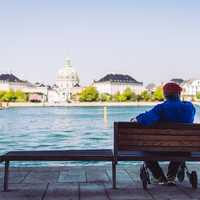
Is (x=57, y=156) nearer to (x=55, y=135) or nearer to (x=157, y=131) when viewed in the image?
(x=157, y=131)

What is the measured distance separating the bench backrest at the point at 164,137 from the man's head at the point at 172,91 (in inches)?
26.2

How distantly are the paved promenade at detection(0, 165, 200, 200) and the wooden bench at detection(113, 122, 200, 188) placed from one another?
47 centimetres

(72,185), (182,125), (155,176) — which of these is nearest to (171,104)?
(182,125)

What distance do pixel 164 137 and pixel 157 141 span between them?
0.36 ft

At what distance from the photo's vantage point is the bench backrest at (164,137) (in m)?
8.04

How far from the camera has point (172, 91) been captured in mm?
8586

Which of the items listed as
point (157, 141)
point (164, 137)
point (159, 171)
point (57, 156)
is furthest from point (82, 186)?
point (164, 137)

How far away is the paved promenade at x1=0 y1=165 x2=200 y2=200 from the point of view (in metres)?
7.64

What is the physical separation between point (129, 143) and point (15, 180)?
2.19 meters

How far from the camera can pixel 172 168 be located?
8.62 m

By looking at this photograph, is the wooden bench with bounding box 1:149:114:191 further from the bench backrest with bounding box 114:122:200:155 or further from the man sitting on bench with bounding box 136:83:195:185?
the man sitting on bench with bounding box 136:83:195:185

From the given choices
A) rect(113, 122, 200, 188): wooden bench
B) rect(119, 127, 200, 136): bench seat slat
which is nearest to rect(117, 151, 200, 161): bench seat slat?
rect(113, 122, 200, 188): wooden bench

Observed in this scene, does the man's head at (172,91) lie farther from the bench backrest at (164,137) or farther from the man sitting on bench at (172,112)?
the bench backrest at (164,137)

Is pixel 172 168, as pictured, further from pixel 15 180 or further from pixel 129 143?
pixel 15 180
